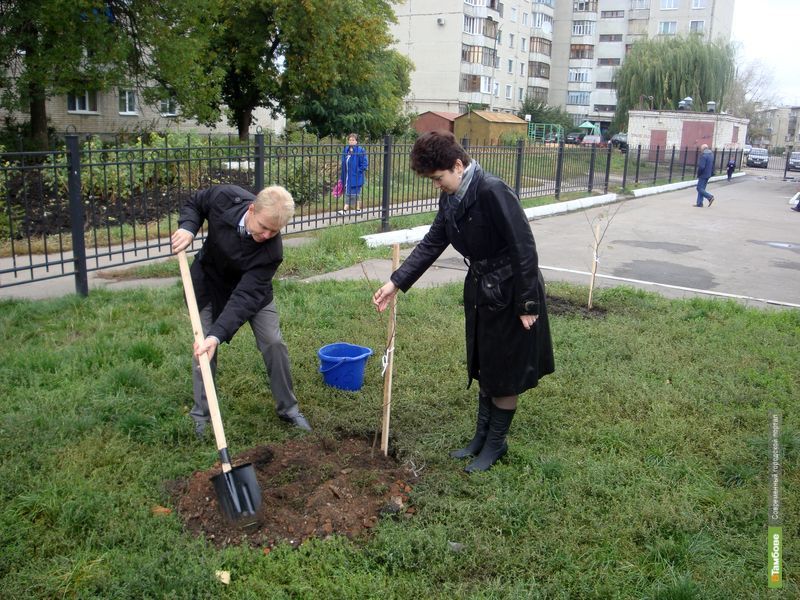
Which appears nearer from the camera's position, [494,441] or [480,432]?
[494,441]

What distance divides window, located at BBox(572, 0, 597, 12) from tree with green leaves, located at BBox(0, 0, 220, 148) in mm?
60057

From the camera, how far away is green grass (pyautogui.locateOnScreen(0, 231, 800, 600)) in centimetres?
292

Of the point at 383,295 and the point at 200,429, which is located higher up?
the point at 383,295

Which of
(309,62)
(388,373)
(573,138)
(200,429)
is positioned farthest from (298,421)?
(573,138)

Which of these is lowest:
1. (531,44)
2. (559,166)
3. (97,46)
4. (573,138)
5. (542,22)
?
(559,166)

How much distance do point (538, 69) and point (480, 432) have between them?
70.7m

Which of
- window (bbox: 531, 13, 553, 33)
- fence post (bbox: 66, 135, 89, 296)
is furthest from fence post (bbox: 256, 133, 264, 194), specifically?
window (bbox: 531, 13, 553, 33)

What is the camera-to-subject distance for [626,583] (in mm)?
2918

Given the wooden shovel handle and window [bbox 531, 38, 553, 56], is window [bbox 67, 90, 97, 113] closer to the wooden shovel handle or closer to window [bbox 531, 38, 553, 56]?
the wooden shovel handle

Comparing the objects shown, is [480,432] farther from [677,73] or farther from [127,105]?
[677,73]

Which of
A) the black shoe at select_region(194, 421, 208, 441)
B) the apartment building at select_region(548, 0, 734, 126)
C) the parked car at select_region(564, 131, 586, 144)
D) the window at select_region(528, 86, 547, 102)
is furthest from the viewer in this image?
the apartment building at select_region(548, 0, 734, 126)

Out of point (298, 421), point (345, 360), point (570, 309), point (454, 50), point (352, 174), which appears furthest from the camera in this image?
point (454, 50)

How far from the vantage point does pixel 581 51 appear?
7256 centimetres

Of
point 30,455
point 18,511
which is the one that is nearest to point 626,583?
point 18,511
